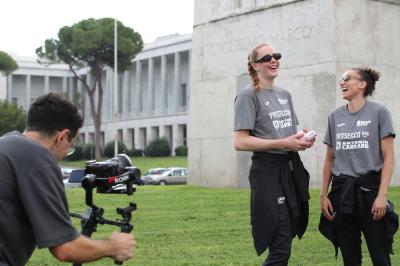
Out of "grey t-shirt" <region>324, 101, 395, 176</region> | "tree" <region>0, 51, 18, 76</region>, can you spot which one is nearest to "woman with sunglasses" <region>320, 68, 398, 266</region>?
"grey t-shirt" <region>324, 101, 395, 176</region>

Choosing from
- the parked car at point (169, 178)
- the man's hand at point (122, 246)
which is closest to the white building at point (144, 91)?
the parked car at point (169, 178)

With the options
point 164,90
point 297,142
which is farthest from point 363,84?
point 164,90

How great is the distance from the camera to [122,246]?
3.25 m

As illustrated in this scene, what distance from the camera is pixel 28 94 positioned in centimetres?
10581

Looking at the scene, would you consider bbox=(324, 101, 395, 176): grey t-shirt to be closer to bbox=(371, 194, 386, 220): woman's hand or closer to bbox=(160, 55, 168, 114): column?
bbox=(371, 194, 386, 220): woman's hand

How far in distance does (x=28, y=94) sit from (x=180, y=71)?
1102 inches

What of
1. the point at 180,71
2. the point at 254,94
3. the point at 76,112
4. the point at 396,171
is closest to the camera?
the point at 76,112

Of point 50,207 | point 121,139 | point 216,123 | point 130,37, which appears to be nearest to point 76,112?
point 50,207

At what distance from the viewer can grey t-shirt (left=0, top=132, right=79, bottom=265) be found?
3014 mm

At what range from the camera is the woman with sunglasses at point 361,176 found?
532 centimetres

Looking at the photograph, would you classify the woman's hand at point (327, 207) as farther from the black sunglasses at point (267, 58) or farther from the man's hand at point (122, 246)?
the man's hand at point (122, 246)

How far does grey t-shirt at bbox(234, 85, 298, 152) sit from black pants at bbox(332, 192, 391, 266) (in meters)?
Answer: 0.87

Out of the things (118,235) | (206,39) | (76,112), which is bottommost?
(118,235)

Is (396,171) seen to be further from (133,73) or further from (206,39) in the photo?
(133,73)
